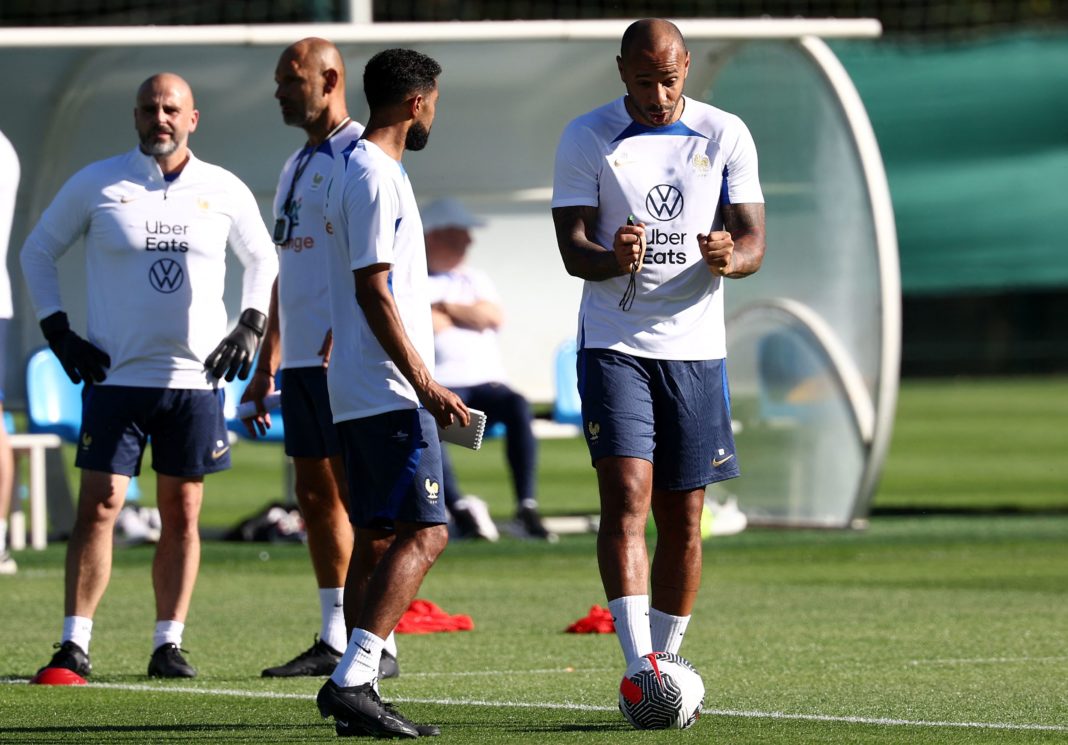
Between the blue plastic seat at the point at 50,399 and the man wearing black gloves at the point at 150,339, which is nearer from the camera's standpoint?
the man wearing black gloves at the point at 150,339

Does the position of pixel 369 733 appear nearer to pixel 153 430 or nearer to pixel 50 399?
pixel 153 430

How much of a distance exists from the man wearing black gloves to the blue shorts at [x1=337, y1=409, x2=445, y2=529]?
1.70 m

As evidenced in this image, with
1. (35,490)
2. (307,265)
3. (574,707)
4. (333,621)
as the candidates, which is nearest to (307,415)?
(307,265)

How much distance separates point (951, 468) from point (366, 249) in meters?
15.8

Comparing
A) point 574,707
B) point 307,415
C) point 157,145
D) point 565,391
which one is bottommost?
point 565,391

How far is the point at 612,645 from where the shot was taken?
344 inches

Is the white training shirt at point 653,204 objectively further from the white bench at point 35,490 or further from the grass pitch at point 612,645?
the white bench at point 35,490

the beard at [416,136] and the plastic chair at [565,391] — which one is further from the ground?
the beard at [416,136]

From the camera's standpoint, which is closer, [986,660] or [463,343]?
[986,660]

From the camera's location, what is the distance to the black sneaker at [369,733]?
6.03 m

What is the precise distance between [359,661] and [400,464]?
22.4 inches

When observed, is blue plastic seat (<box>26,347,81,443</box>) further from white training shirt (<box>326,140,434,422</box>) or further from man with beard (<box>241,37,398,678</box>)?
white training shirt (<box>326,140,434,422</box>)

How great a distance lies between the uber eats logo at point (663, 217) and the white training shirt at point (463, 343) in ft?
23.5

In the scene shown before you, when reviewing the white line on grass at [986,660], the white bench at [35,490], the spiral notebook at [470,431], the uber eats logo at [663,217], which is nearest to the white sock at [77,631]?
the spiral notebook at [470,431]
